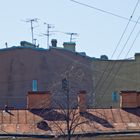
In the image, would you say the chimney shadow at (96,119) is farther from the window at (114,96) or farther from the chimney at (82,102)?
the window at (114,96)

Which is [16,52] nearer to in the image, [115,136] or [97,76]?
[97,76]

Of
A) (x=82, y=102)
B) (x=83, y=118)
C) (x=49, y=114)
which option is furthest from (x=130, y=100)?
(x=49, y=114)

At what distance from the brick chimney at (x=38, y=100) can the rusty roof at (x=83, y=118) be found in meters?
0.37

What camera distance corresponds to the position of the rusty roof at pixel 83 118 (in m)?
27.3

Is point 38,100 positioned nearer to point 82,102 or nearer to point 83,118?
point 82,102

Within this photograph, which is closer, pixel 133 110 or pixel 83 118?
pixel 83 118

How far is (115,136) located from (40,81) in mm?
20817

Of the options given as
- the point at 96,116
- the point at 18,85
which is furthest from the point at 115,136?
the point at 18,85

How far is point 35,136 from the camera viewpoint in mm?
26578

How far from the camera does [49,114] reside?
29281 mm

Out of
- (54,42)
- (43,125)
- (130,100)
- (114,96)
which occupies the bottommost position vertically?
(43,125)

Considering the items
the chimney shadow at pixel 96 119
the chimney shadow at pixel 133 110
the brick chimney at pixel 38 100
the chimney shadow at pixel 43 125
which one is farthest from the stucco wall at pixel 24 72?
the chimney shadow at pixel 43 125

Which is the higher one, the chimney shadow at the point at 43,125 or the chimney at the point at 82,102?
the chimney at the point at 82,102

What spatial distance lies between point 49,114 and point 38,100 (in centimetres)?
143
